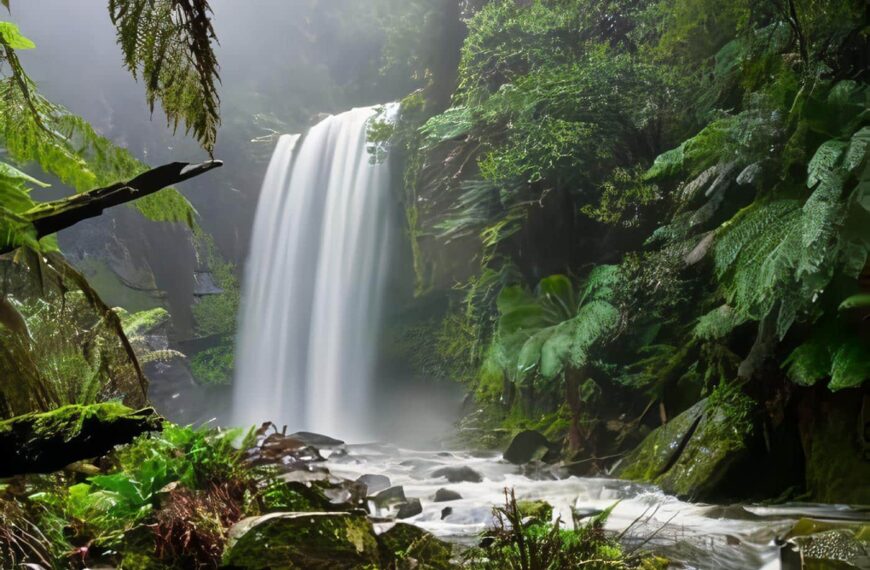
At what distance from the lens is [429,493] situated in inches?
232

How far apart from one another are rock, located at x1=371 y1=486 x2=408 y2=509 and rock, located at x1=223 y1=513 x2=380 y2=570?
2.36 metres

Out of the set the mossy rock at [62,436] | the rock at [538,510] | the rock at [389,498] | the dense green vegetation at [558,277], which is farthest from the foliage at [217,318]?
the mossy rock at [62,436]

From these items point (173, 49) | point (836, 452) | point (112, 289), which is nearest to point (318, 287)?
point (112, 289)

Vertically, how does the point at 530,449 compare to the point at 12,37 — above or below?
below

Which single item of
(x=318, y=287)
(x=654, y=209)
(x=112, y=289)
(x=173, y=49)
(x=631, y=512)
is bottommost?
(x=631, y=512)

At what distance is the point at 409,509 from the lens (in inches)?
192

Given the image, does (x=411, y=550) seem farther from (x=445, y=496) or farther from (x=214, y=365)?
(x=214, y=365)

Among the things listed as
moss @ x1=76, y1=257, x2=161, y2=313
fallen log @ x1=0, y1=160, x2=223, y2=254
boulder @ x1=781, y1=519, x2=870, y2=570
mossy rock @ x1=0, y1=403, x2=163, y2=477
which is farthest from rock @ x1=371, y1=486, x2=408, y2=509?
moss @ x1=76, y1=257, x2=161, y2=313

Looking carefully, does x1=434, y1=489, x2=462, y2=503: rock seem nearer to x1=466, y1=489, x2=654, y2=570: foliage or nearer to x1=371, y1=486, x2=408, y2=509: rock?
x1=371, y1=486, x2=408, y2=509: rock

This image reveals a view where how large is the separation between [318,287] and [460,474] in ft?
23.6

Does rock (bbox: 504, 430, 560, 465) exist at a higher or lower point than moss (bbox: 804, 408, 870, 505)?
lower

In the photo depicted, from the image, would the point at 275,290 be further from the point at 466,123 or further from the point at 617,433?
the point at 617,433

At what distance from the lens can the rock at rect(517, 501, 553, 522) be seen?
321 centimetres

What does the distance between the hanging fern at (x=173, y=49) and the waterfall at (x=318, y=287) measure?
10283 mm
